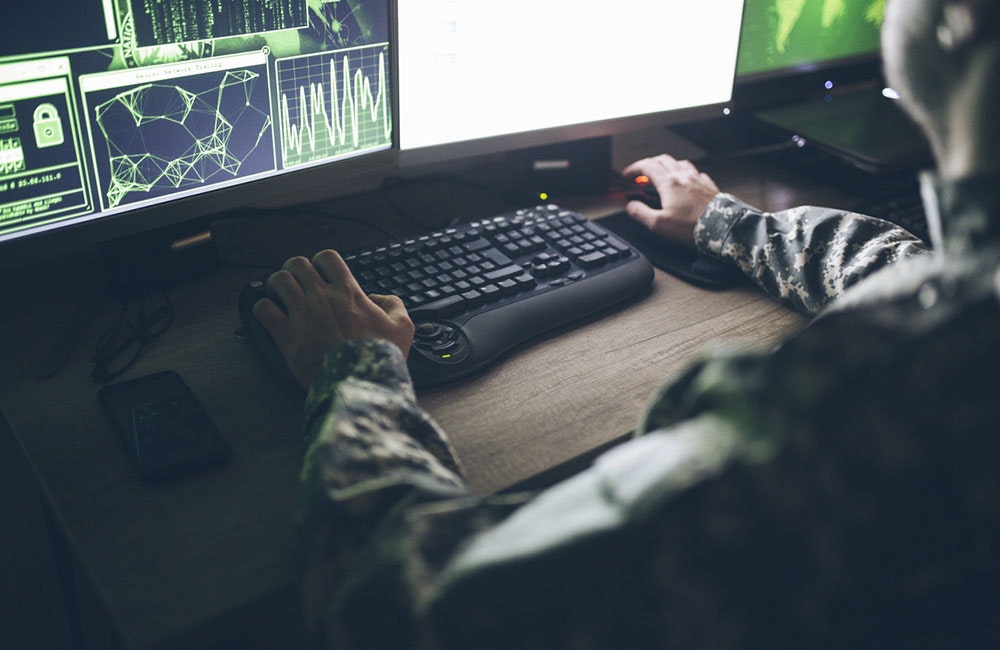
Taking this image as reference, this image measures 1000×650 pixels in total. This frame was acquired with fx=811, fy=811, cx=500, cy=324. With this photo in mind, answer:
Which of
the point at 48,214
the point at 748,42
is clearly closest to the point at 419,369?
the point at 48,214

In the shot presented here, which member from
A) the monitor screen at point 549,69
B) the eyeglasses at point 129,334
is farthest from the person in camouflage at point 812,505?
the monitor screen at point 549,69

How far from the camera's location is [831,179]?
1.38m

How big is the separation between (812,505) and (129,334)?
74 cm

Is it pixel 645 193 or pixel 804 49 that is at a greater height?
pixel 804 49

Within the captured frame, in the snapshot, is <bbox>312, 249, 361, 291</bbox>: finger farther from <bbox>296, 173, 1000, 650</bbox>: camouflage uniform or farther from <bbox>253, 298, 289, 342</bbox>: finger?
<bbox>296, 173, 1000, 650</bbox>: camouflage uniform

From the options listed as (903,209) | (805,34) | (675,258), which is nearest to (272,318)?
(675,258)

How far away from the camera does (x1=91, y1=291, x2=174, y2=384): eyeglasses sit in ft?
2.73

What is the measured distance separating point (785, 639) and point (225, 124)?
0.77 meters

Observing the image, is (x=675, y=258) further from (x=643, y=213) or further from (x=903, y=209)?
(x=903, y=209)

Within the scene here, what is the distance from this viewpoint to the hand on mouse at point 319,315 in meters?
0.80

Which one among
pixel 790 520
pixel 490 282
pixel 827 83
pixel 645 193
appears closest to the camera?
pixel 790 520

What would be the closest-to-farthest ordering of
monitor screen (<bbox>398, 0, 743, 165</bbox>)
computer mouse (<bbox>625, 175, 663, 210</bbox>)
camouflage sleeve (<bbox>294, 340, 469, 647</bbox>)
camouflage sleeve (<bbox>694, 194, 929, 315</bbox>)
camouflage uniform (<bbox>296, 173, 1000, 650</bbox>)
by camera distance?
camouflage uniform (<bbox>296, 173, 1000, 650</bbox>) → camouflage sleeve (<bbox>294, 340, 469, 647</bbox>) → camouflage sleeve (<bbox>694, 194, 929, 315</bbox>) → monitor screen (<bbox>398, 0, 743, 165</bbox>) → computer mouse (<bbox>625, 175, 663, 210</bbox>)

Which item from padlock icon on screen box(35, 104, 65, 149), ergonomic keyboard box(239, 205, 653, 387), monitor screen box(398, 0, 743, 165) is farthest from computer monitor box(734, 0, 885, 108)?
padlock icon on screen box(35, 104, 65, 149)

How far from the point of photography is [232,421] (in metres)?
0.78
